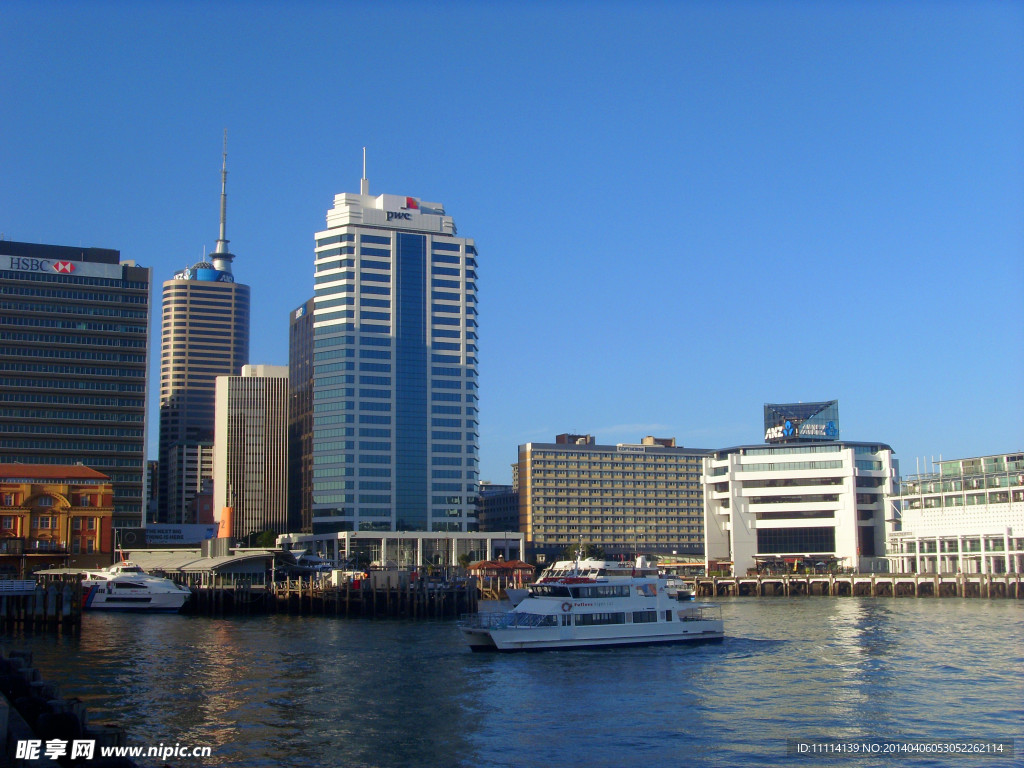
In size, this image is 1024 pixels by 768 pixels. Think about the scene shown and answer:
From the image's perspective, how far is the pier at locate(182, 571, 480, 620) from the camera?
108500mm

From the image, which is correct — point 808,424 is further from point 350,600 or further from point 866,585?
point 350,600

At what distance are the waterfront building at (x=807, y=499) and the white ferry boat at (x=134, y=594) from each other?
328 feet

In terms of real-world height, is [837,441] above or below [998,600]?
above

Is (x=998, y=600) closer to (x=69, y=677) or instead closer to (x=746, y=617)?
(x=746, y=617)

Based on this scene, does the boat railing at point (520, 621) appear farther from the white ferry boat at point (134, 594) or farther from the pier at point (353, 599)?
the white ferry boat at point (134, 594)

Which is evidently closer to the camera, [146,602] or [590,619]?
[590,619]

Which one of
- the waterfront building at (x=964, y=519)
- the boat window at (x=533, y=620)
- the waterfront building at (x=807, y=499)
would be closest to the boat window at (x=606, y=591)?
the boat window at (x=533, y=620)

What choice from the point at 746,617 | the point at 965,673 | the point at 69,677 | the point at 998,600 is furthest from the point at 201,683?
the point at 998,600

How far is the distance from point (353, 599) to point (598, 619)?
159 feet

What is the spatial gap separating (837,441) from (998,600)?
57.4 m

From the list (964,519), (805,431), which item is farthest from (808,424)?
(964,519)

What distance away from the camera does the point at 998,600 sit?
417ft

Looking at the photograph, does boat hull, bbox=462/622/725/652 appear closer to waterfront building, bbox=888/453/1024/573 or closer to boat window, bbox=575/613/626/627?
boat window, bbox=575/613/626/627

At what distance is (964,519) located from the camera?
14812 centimetres
